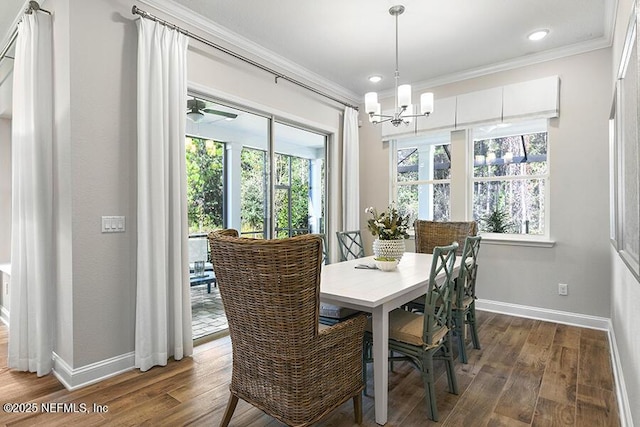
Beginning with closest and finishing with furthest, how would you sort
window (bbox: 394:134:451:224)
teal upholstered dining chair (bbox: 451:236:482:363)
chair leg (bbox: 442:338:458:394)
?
chair leg (bbox: 442:338:458:394) → teal upholstered dining chair (bbox: 451:236:482:363) → window (bbox: 394:134:451:224)

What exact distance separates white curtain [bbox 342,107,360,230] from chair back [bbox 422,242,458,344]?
2690mm

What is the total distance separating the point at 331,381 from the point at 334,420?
41 cm

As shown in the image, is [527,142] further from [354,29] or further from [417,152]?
[354,29]

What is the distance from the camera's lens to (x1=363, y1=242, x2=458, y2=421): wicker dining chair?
1975 mm

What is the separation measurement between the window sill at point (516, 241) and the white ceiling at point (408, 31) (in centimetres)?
194

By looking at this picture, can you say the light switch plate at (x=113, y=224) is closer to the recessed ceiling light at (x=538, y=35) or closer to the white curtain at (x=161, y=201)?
the white curtain at (x=161, y=201)

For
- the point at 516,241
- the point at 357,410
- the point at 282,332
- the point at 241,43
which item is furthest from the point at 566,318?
the point at 241,43

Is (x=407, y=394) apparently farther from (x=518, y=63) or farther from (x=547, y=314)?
(x=518, y=63)

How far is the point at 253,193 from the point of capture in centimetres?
377

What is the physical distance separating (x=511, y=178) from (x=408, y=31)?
6.76ft

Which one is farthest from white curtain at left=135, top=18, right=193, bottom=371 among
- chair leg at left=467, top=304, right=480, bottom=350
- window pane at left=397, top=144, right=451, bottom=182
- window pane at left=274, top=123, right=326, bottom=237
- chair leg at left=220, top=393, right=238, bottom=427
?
window pane at left=397, top=144, right=451, bottom=182

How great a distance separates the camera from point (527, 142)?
397cm

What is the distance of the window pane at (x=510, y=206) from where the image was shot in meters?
3.92

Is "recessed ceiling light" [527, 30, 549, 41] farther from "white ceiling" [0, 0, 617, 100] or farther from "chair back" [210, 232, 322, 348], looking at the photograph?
"chair back" [210, 232, 322, 348]
